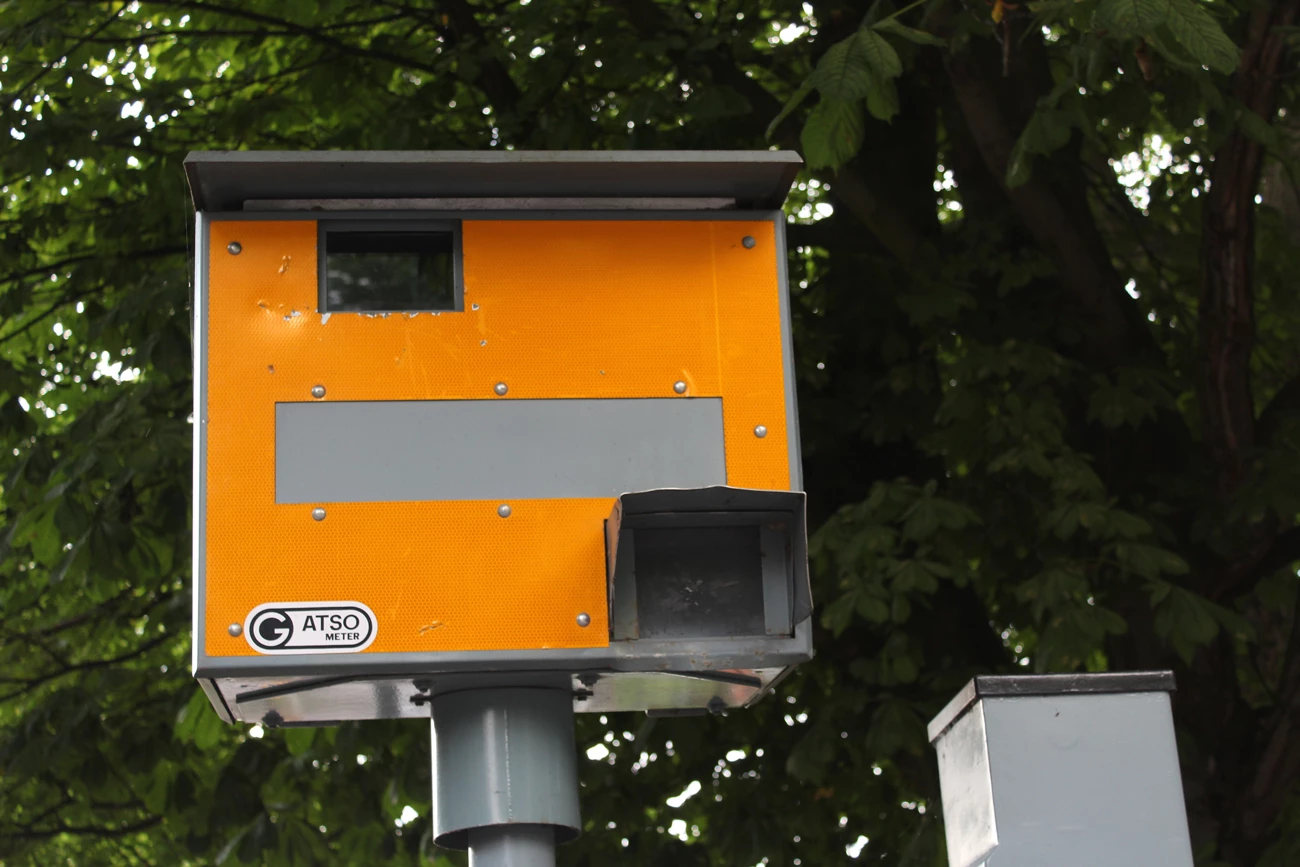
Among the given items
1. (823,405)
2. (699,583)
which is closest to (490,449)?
(699,583)

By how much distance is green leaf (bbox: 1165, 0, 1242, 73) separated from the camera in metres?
3.17

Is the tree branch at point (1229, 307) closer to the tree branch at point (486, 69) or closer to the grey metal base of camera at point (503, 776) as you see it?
the tree branch at point (486, 69)

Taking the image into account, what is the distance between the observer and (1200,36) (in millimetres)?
3189

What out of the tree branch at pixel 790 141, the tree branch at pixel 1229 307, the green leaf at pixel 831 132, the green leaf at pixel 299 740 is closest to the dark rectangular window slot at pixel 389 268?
the green leaf at pixel 831 132

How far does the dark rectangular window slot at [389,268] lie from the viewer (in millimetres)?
2537

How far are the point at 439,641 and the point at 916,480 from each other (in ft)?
13.4

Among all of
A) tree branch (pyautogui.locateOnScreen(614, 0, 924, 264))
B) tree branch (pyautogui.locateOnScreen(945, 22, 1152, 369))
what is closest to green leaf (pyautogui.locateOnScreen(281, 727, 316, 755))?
tree branch (pyautogui.locateOnScreen(614, 0, 924, 264))

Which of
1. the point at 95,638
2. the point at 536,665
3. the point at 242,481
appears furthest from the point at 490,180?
the point at 95,638

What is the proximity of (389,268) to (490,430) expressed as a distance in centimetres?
36

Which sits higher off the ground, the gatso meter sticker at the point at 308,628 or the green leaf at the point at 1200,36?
the green leaf at the point at 1200,36

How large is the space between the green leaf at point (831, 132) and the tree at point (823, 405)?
84 centimetres

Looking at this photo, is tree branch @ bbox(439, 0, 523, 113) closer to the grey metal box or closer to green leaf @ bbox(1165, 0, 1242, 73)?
green leaf @ bbox(1165, 0, 1242, 73)

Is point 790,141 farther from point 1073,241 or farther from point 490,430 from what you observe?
point 490,430

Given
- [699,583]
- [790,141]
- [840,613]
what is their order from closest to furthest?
[699,583] → [840,613] → [790,141]
